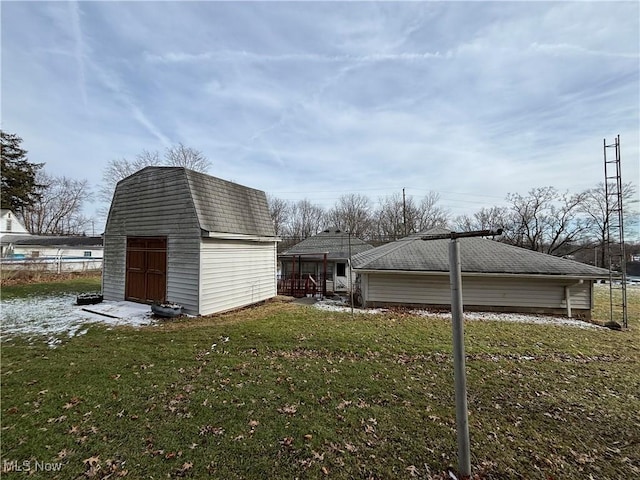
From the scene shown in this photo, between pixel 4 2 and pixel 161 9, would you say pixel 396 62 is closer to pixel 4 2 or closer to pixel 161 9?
pixel 161 9

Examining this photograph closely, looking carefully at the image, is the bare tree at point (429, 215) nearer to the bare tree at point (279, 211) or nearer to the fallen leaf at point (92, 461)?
the bare tree at point (279, 211)

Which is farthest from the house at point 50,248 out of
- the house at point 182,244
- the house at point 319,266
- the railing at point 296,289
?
the railing at point 296,289

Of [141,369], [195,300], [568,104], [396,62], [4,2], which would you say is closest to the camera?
[141,369]

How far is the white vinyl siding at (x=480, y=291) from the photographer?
10.8 m

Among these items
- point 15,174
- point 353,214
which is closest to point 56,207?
point 15,174

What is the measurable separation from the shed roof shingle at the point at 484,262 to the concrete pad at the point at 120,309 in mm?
8052

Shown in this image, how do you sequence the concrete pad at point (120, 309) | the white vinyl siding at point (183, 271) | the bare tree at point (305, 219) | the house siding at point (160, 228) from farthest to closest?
the bare tree at point (305, 219)
the house siding at point (160, 228)
the white vinyl siding at point (183, 271)
the concrete pad at point (120, 309)

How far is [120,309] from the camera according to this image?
30.3 ft

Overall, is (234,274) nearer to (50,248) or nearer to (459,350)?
(459,350)

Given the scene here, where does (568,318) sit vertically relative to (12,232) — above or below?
below

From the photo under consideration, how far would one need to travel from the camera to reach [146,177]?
10211mm

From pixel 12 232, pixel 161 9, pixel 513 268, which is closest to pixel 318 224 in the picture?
pixel 513 268

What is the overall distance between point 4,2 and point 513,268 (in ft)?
54.6

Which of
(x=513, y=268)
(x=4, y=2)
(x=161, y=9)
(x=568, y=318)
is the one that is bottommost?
(x=568, y=318)
